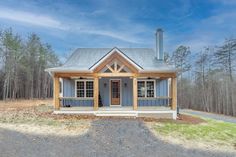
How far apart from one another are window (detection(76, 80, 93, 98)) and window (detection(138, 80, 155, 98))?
12.1 feet

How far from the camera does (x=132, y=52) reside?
68.0 ft

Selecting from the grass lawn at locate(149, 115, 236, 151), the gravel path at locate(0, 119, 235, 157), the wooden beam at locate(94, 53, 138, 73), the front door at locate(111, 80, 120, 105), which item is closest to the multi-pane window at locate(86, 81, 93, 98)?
the front door at locate(111, 80, 120, 105)

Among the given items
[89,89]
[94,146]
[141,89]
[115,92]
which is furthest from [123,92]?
[94,146]

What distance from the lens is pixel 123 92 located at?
1820 centimetres

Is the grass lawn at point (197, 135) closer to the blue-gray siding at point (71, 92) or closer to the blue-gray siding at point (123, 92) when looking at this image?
the blue-gray siding at point (123, 92)

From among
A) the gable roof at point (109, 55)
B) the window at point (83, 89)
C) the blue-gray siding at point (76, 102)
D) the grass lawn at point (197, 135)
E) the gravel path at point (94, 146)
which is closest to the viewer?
the gravel path at point (94, 146)

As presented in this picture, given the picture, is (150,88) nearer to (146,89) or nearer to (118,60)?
(146,89)

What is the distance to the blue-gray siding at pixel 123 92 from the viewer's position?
17812mm

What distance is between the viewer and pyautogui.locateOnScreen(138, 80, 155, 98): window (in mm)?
18031

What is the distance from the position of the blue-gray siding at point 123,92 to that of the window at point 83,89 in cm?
37

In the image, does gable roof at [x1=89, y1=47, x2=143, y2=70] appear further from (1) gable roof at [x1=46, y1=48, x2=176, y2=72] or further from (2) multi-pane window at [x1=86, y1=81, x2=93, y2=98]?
(2) multi-pane window at [x1=86, y1=81, x2=93, y2=98]

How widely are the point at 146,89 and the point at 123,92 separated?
175 cm

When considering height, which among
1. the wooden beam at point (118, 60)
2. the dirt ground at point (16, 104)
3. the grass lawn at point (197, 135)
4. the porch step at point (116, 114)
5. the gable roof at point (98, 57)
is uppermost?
the gable roof at point (98, 57)

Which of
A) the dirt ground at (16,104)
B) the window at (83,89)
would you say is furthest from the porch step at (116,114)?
the dirt ground at (16,104)
